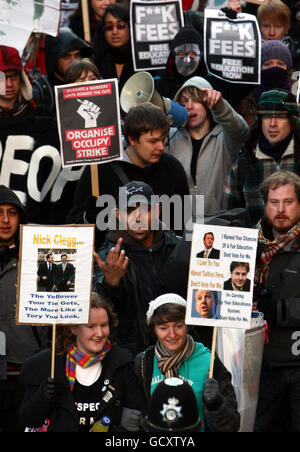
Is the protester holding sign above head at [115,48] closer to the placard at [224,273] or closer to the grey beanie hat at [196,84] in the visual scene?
the grey beanie hat at [196,84]

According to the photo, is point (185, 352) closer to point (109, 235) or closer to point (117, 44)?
point (109, 235)

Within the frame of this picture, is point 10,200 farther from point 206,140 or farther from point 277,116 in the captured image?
point 277,116

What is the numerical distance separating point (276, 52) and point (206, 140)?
4.68ft

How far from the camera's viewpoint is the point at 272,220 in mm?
7246

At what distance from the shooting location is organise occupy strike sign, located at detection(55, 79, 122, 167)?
8234 mm

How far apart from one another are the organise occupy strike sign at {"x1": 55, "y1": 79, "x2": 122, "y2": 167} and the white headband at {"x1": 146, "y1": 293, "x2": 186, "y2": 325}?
1.93 metres

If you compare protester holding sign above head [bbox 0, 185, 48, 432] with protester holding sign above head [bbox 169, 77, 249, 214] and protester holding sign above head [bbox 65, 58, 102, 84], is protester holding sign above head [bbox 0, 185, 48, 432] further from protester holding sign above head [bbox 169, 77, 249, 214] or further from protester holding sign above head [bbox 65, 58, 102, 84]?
protester holding sign above head [bbox 65, 58, 102, 84]

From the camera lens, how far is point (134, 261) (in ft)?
23.7

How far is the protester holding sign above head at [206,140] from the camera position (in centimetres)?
876

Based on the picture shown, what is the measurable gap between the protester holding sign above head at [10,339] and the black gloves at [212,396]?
4.97 ft

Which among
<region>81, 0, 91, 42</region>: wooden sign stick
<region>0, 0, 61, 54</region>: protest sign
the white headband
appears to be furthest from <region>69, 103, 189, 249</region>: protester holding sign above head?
<region>81, 0, 91, 42</region>: wooden sign stick

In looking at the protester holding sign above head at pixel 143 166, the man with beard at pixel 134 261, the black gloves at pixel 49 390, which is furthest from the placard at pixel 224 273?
the protester holding sign above head at pixel 143 166

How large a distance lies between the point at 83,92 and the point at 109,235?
150 centimetres

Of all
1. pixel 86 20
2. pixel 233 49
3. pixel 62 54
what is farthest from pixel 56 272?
pixel 86 20
